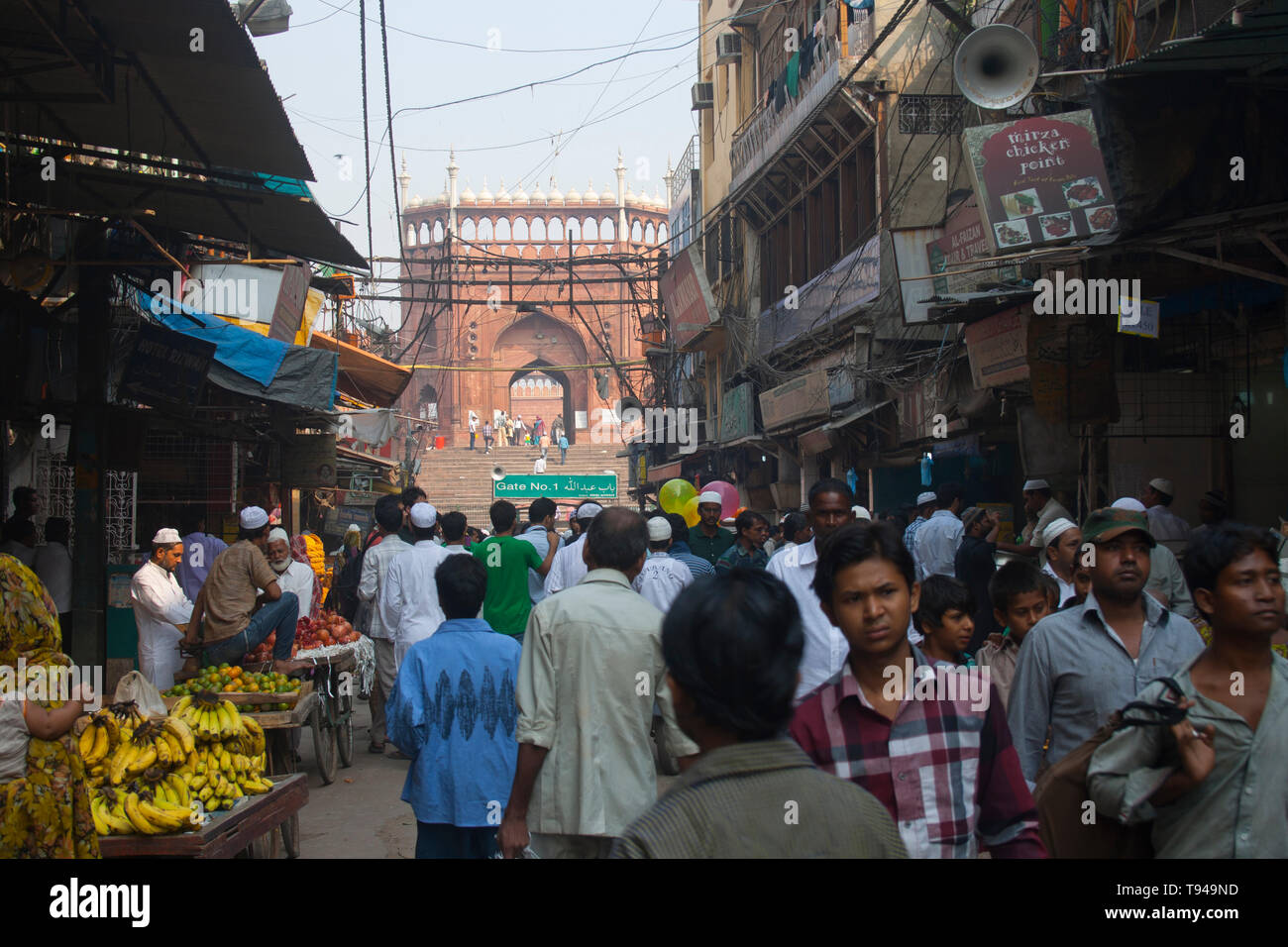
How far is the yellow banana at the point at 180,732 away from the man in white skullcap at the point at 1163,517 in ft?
20.7

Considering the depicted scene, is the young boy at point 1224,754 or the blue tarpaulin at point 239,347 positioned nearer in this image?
the young boy at point 1224,754

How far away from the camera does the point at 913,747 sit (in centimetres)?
249

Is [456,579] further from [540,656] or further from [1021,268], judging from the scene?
[1021,268]

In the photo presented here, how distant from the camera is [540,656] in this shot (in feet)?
11.5

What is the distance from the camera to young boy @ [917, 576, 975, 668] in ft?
13.0

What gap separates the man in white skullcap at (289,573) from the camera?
880 centimetres

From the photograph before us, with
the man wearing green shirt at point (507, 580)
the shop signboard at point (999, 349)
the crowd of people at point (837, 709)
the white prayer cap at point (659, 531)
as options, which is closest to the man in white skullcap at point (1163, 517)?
the shop signboard at point (999, 349)

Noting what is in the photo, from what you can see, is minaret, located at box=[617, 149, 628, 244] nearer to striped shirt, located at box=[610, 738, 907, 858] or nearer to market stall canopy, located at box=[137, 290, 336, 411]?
market stall canopy, located at box=[137, 290, 336, 411]

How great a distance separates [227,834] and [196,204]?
222 inches

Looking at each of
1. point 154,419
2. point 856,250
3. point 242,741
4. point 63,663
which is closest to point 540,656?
point 63,663

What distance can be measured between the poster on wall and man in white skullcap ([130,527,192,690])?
6.16 metres

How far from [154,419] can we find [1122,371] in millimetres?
8236

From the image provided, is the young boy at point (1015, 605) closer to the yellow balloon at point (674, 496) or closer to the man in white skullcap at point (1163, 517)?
the man in white skullcap at point (1163, 517)

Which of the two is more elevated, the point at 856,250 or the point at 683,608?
the point at 856,250
